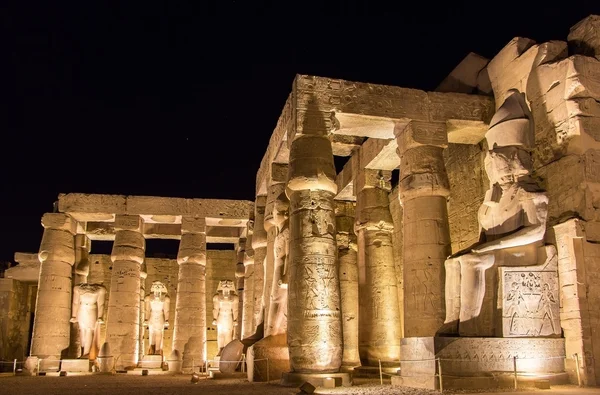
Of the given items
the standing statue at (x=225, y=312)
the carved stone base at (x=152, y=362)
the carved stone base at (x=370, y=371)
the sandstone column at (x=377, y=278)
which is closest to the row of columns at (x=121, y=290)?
the carved stone base at (x=152, y=362)

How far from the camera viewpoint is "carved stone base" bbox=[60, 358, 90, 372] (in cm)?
1791

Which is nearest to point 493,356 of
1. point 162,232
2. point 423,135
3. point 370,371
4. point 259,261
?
point 423,135

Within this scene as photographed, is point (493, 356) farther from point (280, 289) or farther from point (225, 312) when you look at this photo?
point (225, 312)

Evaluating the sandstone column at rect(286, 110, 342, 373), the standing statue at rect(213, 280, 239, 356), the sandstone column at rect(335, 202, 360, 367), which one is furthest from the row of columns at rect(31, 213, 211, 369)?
the sandstone column at rect(286, 110, 342, 373)

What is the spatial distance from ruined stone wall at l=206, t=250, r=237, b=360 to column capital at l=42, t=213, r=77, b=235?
7.27 metres

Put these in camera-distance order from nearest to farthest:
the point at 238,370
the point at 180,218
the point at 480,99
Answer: the point at 480,99, the point at 238,370, the point at 180,218

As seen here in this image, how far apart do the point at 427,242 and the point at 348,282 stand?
14.3 feet

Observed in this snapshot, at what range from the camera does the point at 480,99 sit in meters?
12.1

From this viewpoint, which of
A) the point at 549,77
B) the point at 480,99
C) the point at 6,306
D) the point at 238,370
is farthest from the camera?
the point at 6,306

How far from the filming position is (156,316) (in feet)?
72.9

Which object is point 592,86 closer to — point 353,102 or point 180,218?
point 353,102

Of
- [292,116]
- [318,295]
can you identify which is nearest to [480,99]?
[292,116]

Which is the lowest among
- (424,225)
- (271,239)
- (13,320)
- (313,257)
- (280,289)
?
(13,320)

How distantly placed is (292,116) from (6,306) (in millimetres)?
18300
